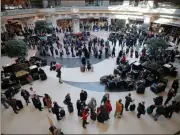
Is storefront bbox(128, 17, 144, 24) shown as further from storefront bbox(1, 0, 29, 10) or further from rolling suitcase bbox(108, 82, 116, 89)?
rolling suitcase bbox(108, 82, 116, 89)

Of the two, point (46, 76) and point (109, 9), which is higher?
point (109, 9)

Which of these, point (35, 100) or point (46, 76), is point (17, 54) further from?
point (35, 100)

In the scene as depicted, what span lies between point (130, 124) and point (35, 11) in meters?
22.1

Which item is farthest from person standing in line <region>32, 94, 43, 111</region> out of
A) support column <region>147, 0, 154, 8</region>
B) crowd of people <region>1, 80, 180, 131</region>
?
support column <region>147, 0, 154, 8</region>

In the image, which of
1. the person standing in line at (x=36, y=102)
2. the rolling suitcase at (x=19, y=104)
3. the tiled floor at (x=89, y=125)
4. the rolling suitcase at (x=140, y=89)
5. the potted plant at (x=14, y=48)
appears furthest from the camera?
the potted plant at (x=14, y=48)

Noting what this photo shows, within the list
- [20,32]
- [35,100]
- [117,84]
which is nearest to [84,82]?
[117,84]

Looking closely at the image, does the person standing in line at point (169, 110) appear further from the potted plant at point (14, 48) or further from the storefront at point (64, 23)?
the storefront at point (64, 23)

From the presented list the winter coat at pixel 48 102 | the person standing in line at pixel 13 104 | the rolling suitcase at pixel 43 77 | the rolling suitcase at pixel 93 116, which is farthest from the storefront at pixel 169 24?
the person standing in line at pixel 13 104

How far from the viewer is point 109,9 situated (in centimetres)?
2478

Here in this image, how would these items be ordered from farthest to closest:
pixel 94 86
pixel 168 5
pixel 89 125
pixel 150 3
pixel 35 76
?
pixel 150 3 → pixel 168 5 → pixel 35 76 → pixel 94 86 → pixel 89 125

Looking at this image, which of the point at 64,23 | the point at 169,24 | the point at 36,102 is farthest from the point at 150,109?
the point at 64,23

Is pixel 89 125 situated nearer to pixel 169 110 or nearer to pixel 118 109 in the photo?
pixel 118 109

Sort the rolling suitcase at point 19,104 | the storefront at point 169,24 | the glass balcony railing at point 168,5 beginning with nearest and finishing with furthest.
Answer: the rolling suitcase at point 19,104 < the glass balcony railing at point 168,5 < the storefront at point 169,24

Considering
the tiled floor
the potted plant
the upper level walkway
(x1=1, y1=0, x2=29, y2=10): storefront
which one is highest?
(x1=1, y1=0, x2=29, y2=10): storefront
